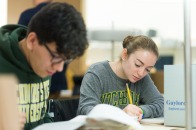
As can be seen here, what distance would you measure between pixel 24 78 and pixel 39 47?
0.24m

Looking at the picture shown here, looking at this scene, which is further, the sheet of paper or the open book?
the sheet of paper

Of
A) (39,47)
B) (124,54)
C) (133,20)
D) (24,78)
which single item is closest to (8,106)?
(39,47)

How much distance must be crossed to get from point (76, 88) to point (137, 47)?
6.46ft

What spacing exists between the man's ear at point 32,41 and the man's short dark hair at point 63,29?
0.02m

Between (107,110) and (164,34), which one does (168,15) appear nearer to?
(164,34)

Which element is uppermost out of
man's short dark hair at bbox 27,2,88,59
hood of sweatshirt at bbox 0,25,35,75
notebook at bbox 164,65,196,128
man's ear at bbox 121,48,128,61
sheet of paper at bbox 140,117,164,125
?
man's short dark hair at bbox 27,2,88,59

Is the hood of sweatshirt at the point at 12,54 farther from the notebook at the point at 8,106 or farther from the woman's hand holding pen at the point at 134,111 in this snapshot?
the woman's hand holding pen at the point at 134,111

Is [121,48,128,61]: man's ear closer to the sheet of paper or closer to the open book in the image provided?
the sheet of paper

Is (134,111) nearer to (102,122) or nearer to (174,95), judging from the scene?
(174,95)

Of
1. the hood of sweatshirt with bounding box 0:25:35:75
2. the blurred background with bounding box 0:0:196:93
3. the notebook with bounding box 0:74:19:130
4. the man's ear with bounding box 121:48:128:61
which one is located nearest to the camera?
the notebook with bounding box 0:74:19:130

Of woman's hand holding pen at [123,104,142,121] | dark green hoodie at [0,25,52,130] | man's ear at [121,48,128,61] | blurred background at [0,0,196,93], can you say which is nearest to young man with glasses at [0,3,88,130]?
dark green hoodie at [0,25,52,130]

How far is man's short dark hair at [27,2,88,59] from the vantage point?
989mm

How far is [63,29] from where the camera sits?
3.22 ft

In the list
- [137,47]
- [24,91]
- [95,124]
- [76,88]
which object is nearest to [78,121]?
[95,124]
